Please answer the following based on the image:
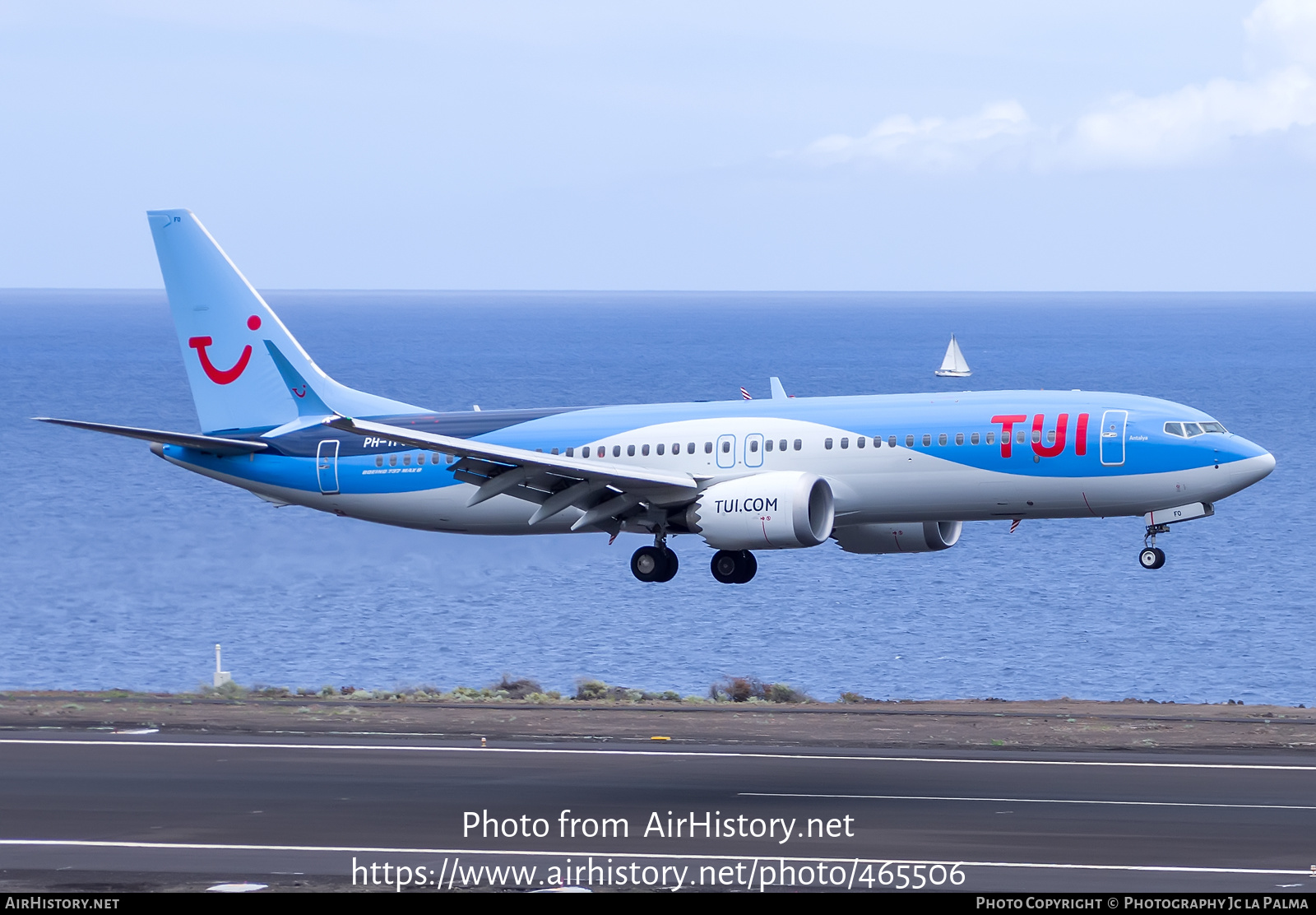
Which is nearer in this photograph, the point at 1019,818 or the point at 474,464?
the point at 1019,818

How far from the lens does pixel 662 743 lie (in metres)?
37.1

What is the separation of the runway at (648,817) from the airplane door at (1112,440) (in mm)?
8253

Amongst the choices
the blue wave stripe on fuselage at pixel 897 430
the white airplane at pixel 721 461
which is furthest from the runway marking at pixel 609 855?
the blue wave stripe on fuselage at pixel 897 430

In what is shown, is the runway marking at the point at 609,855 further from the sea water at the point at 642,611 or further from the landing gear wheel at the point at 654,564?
the sea water at the point at 642,611

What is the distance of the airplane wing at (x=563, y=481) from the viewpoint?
139 feet

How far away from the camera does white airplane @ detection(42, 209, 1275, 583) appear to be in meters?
41.1

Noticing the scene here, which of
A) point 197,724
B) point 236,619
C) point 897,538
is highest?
point 897,538

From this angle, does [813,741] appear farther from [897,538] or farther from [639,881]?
[639,881]

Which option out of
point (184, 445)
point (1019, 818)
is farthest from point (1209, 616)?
point (1019, 818)

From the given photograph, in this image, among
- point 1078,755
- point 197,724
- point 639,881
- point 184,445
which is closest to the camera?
point 639,881

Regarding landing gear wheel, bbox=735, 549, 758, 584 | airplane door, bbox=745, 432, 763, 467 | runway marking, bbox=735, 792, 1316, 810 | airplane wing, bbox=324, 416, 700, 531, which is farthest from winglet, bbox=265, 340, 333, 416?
runway marking, bbox=735, 792, 1316, 810

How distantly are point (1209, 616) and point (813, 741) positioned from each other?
52.2 metres

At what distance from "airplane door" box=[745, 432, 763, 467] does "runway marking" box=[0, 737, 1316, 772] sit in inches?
385

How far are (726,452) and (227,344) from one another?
55.5 ft
